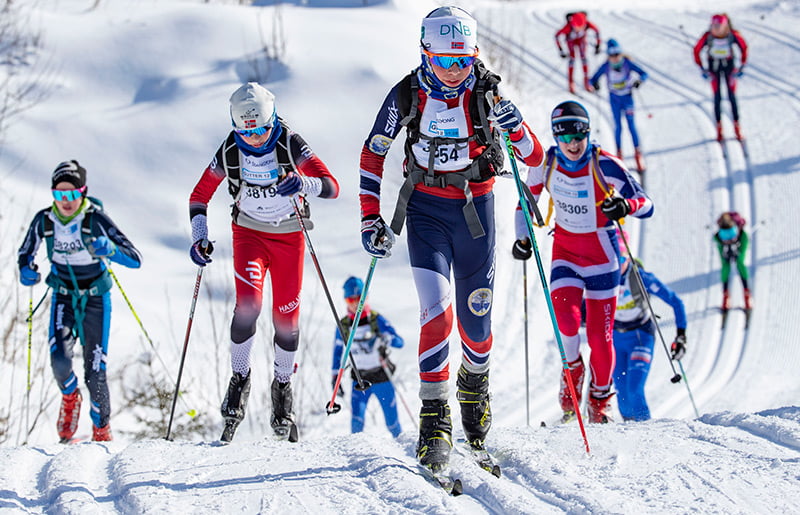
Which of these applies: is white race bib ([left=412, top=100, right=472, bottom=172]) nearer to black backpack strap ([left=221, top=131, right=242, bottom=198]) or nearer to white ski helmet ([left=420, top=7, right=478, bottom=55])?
white ski helmet ([left=420, top=7, right=478, bottom=55])

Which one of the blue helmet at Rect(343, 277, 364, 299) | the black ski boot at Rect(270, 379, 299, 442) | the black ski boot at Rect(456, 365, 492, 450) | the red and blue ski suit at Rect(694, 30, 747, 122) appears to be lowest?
the black ski boot at Rect(270, 379, 299, 442)

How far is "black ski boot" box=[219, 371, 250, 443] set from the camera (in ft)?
19.1

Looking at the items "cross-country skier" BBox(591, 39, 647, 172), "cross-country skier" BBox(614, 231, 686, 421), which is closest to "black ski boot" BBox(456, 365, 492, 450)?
"cross-country skier" BBox(614, 231, 686, 421)

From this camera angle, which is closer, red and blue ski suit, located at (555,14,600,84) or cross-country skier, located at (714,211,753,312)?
cross-country skier, located at (714,211,753,312)

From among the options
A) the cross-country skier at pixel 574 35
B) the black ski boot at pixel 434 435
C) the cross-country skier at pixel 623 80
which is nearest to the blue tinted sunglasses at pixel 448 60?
the black ski boot at pixel 434 435

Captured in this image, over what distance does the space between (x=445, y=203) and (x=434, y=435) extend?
1.32 metres

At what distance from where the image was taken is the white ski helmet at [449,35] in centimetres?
449

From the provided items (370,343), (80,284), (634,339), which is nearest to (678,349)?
(634,339)

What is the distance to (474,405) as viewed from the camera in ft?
16.0

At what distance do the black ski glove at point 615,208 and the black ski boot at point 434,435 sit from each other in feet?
7.24

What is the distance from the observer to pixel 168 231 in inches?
494

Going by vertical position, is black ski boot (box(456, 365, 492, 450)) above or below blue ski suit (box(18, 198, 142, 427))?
below

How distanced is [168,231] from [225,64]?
164 inches

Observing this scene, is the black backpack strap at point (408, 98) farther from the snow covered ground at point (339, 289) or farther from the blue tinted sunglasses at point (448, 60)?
the snow covered ground at point (339, 289)
